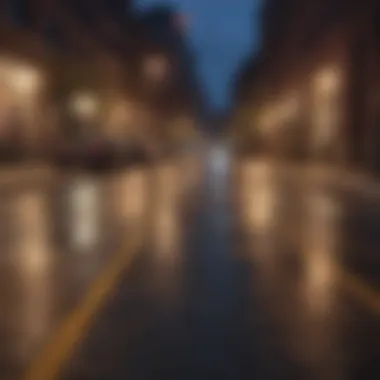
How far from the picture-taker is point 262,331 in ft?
28.0

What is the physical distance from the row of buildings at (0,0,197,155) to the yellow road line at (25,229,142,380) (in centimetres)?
3625

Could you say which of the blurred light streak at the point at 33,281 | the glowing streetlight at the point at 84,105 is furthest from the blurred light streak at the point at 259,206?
the glowing streetlight at the point at 84,105

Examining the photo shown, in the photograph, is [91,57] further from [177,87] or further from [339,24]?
[177,87]

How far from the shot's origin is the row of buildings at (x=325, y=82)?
156ft

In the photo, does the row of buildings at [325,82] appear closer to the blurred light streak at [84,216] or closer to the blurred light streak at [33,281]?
the blurred light streak at [84,216]

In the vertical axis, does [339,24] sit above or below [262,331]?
above

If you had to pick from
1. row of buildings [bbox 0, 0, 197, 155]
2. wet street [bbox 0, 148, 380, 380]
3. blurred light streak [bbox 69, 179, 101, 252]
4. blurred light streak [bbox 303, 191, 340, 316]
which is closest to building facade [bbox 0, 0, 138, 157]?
row of buildings [bbox 0, 0, 197, 155]

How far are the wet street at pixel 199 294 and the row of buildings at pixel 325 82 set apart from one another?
→ 24.1 m

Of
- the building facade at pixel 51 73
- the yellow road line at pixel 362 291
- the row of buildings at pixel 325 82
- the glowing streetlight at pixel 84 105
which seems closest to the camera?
the yellow road line at pixel 362 291

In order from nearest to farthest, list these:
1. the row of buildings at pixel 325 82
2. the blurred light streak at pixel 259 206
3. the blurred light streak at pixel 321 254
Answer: the blurred light streak at pixel 321 254
the blurred light streak at pixel 259 206
the row of buildings at pixel 325 82

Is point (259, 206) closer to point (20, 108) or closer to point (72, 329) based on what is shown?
point (72, 329)

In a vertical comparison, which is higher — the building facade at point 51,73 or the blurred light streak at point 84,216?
the building facade at point 51,73

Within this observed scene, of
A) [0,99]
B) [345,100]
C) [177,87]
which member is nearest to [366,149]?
[345,100]

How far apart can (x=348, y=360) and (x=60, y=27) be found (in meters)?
59.2
